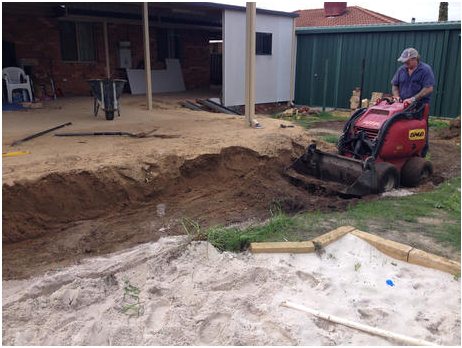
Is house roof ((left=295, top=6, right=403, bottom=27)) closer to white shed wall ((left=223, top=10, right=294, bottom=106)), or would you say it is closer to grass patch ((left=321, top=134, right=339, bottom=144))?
white shed wall ((left=223, top=10, right=294, bottom=106))

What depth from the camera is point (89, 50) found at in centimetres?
1443

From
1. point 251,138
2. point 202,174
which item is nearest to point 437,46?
point 251,138

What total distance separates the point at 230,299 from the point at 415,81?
455 centimetres

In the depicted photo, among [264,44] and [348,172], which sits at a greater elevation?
[264,44]

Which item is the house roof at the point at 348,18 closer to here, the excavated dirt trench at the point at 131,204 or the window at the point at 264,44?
the window at the point at 264,44

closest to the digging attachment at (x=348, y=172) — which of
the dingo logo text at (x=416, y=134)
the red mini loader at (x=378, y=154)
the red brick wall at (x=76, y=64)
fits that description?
the red mini loader at (x=378, y=154)

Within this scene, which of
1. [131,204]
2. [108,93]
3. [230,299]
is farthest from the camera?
[108,93]

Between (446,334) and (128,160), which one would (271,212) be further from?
(446,334)

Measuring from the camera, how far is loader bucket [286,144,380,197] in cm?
538

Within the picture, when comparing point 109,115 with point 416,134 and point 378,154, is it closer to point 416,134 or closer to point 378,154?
point 378,154

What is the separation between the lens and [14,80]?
471 inches

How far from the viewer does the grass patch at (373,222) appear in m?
4.12

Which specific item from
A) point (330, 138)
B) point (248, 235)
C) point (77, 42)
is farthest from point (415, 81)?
point (77, 42)

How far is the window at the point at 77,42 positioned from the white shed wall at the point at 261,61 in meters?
5.07
